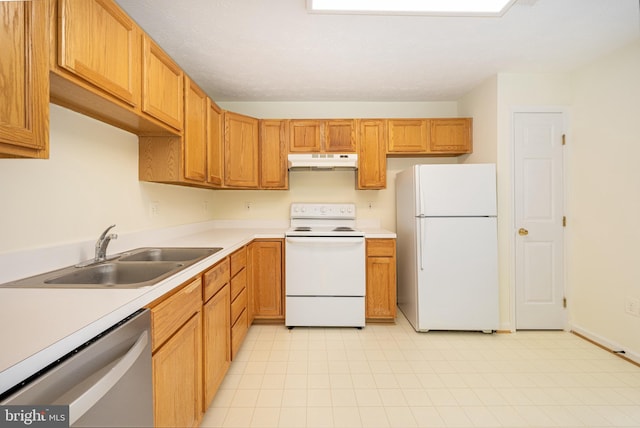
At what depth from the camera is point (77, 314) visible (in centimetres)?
79

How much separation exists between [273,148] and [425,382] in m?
2.53

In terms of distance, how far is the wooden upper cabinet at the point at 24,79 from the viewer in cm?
80

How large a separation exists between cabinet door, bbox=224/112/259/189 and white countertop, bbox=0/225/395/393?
184 cm

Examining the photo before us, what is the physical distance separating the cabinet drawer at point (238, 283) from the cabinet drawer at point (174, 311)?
627 mm

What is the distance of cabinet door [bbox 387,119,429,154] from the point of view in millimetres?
3082

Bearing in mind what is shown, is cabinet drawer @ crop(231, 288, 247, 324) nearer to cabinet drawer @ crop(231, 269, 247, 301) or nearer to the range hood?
cabinet drawer @ crop(231, 269, 247, 301)

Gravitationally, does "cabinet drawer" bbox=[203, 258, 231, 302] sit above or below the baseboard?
above

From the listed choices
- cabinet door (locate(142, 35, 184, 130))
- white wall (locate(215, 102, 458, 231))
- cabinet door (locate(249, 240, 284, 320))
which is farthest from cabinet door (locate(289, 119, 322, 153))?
cabinet door (locate(142, 35, 184, 130))

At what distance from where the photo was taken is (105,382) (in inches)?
28.8

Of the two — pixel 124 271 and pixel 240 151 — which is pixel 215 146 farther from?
pixel 124 271

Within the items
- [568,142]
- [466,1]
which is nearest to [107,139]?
[466,1]

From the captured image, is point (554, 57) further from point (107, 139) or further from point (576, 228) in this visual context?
point (107, 139)

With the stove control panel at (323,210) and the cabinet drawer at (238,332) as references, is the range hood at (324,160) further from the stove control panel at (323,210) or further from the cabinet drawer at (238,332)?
the cabinet drawer at (238,332)

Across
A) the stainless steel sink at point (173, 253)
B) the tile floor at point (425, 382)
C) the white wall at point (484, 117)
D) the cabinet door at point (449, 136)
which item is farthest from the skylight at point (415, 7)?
the tile floor at point (425, 382)
